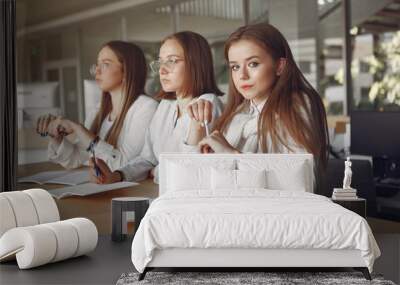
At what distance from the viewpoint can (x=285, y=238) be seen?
5207mm

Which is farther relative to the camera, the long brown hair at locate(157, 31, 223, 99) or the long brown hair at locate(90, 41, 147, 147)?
the long brown hair at locate(90, 41, 147, 147)

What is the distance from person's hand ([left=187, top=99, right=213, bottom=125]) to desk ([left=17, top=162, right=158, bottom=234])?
2.82ft

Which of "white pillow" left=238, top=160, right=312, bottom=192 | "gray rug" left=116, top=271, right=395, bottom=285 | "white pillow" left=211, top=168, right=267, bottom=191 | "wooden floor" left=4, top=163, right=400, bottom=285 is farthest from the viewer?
"white pillow" left=238, top=160, right=312, bottom=192

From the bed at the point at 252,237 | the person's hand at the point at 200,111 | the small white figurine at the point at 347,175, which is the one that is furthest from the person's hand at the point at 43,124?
the small white figurine at the point at 347,175

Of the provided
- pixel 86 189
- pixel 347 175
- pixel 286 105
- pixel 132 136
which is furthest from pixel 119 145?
pixel 347 175

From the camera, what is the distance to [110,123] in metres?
7.95

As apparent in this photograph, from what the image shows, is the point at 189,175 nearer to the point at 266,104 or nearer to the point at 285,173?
the point at 285,173

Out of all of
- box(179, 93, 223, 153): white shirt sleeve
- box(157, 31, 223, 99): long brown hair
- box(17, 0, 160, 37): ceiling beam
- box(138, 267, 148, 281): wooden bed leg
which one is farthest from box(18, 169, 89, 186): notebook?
box(138, 267, 148, 281): wooden bed leg

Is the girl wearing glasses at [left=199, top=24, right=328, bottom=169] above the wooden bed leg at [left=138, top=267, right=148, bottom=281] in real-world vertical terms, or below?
above

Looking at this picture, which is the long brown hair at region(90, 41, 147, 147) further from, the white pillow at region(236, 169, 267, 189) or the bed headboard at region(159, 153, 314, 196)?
the white pillow at region(236, 169, 267, 189)

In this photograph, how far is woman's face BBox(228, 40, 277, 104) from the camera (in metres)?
7.59

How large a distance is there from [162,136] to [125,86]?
707 mm

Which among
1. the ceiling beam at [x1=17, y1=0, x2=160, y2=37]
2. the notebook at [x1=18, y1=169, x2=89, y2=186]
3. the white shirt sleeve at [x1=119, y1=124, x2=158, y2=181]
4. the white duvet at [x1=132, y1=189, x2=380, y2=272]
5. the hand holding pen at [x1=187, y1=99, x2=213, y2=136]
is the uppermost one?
the ceiling beam at [x1=17, y1=0, x2=160, y2=37]

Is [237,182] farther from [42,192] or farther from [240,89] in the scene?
[42,192]
